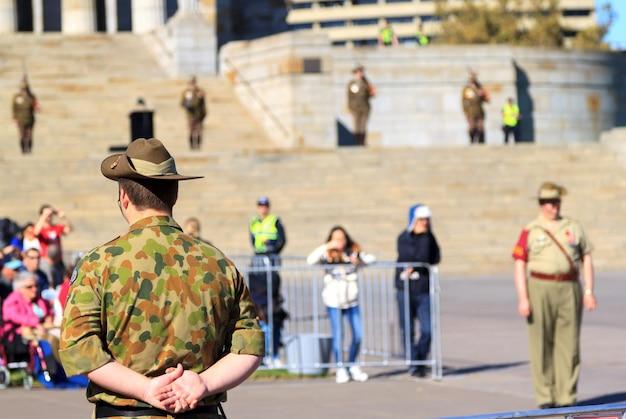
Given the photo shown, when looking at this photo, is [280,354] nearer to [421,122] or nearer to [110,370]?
[110,370]

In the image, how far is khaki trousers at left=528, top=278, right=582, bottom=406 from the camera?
11.4m

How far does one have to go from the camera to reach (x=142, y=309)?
4.92 m

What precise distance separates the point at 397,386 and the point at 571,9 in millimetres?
113290

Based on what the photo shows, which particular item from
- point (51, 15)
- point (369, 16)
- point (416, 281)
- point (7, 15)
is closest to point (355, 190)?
point (416, 281)

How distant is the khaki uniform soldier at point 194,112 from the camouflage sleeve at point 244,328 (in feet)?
93.2

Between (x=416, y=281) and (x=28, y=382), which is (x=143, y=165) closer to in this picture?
(x=28, y=382)

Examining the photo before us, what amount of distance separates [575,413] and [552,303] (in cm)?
610

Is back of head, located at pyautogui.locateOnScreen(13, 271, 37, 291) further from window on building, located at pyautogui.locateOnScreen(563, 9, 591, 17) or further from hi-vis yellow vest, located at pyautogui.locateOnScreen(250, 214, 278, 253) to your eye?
window on building, located at pyautogui.locateOnScreen(563, 9, 591, 17)

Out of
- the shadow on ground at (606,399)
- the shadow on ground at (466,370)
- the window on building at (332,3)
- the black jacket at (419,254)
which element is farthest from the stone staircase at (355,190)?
the window on building at (332,3)

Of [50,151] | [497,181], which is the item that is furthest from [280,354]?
[50,151]


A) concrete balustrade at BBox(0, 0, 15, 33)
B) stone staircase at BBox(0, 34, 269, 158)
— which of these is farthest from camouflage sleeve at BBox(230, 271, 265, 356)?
concrete balustrade at BBox(0, 0, 15, 33)

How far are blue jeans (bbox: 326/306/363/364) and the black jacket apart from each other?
44 centimetres

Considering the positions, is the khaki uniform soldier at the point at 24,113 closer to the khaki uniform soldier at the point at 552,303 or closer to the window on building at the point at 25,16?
the khaki uniform soldier at the point at 552,303

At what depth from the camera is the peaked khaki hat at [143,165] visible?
Result: 504 centimetres
